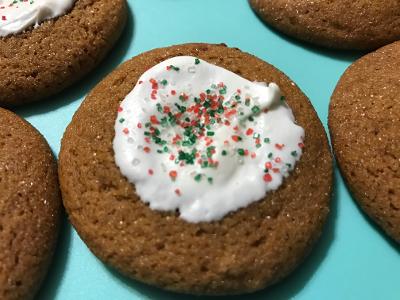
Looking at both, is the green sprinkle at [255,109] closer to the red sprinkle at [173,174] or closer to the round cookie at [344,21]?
the red sprinkle at [173,174]

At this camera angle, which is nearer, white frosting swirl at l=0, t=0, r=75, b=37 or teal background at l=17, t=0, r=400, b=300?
teal background at l=17, t=0, r=400, b=300

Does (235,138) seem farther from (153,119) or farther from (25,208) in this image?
(25,208)

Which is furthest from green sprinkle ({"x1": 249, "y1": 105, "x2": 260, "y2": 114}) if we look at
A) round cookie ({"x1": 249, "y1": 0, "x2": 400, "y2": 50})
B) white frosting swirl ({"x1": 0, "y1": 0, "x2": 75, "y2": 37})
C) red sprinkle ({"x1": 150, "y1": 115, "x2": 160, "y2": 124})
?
white frosting swirl ({"x1": 0, "y1": 0, "x2": 75, "y2": 37})

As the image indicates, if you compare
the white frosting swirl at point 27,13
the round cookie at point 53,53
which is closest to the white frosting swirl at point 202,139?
the round cookie at point 53,53

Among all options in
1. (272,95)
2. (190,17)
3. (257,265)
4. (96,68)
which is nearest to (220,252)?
(257,265)

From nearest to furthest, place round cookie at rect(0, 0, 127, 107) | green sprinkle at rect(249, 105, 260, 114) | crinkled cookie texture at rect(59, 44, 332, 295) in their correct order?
crinkled cookie texture at rect(59, 44, 332, 295)
green sprinkle at rect(249, 105, 260, 114)
round cookie at rect(0, 0, 127, 107)

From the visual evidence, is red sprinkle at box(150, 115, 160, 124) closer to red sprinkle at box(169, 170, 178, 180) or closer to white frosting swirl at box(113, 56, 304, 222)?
white frosting swirl at box(113, 56, 304, 222)

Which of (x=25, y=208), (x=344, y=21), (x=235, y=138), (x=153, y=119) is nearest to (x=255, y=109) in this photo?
(x=235, y=138)
